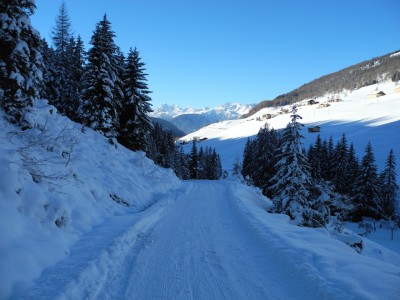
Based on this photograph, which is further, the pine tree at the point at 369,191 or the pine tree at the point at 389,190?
the pine tree at the point at 389,190

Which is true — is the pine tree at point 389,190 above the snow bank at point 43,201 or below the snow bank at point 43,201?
below

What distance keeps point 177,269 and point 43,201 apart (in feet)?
10.7

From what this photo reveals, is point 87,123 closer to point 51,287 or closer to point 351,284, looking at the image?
point 51,287

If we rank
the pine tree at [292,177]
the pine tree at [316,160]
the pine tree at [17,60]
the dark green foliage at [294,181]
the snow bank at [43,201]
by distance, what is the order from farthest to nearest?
the pine tree at [316,160] < the pine tree at [292,177] < the dark green foliage at [294,181] < the pine tree at [17,60] < the snow bank at [43,201]

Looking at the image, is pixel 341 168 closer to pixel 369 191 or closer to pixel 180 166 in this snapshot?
pixel 369 191

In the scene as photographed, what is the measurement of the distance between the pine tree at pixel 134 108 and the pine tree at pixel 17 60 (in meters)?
15.8

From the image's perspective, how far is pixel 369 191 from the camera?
47.4 m

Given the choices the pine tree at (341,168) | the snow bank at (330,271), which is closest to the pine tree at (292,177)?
the snow bank at (330,271)

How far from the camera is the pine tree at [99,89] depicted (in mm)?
21922

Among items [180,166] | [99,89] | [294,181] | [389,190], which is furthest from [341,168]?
[99,89]

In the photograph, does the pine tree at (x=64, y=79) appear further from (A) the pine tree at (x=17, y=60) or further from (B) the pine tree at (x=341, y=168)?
(B) the pine tree at (x=341, y=168)

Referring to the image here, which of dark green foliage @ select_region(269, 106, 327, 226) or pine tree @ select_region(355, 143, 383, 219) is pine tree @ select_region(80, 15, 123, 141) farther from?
pine tree @ select_region(355, 143, 383, 219)

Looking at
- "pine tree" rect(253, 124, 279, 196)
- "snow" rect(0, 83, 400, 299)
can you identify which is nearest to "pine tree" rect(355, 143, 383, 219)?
"pine tree" rect(253, 124, 279, 196)

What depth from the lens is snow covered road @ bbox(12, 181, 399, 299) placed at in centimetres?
455
